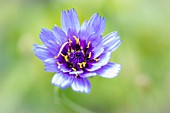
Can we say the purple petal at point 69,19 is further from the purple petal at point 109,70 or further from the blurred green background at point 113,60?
the blurred green background at point 113,60

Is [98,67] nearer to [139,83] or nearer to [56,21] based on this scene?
[139,83]

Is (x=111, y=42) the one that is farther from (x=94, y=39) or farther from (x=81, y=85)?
(x=81, y=85)

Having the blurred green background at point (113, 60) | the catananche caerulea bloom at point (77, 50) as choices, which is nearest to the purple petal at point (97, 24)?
the catananche caerulea bloom at point (77, 50)

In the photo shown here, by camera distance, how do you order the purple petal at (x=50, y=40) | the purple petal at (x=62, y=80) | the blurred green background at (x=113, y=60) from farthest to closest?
1. the blurred green background at (x=113, y=60)
2. the purple petal at (x=50, y=40)
3. the purple petal at (x=62, y=80)

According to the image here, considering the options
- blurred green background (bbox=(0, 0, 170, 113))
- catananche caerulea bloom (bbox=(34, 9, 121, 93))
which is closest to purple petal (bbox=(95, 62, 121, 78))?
catananche caerulea bloom (bbox=(34, 9, 121, 93))

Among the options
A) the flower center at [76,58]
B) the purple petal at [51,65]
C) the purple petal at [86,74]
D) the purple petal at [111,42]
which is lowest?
the purple petal at [86,74]

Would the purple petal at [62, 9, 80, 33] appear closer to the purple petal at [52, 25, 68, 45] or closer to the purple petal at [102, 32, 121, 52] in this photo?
the purple petal at [52, 25, 68, 45]

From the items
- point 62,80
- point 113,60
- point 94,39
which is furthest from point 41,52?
point 113,60

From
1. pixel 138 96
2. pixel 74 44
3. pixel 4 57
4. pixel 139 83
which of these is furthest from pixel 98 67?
pixel 4 57
